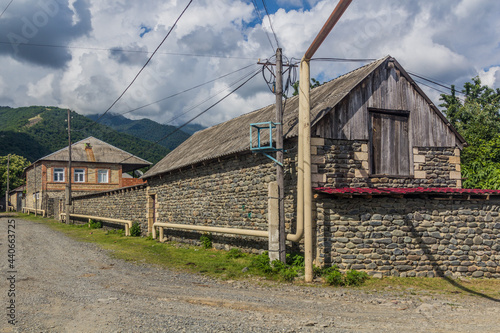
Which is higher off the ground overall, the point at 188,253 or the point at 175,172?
the point at 175,172

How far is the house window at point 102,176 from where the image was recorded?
40.1m

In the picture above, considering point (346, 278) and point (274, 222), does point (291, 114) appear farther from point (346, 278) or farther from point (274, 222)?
point (346, 278)

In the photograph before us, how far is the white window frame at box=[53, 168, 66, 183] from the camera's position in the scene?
39.0 metres

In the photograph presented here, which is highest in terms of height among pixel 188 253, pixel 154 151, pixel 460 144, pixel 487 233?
pixel 154 151

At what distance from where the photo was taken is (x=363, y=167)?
11.3 metres

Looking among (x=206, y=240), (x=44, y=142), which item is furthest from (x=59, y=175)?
(x=44, y=142)

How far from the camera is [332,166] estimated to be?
11.0 metres

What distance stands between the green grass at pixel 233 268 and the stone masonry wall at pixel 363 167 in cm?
260

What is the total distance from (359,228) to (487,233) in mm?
3595

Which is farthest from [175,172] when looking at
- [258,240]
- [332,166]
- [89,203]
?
[89,203]

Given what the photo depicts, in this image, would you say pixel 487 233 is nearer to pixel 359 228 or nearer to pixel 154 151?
pixel 359 228

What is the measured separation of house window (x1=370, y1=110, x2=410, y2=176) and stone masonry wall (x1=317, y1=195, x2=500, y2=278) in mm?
1796

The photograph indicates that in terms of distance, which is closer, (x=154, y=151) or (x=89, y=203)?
(x=89, y=203)

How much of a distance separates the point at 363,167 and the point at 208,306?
6.46m
